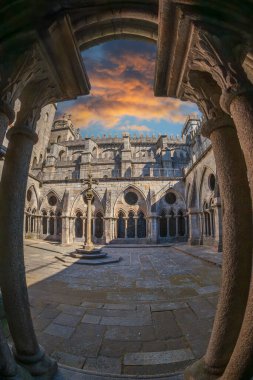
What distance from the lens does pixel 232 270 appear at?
4.52ft

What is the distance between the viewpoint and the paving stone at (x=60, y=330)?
101 inches

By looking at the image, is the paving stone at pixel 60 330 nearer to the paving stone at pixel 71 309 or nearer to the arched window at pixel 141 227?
the paving stone at pixel 71 309

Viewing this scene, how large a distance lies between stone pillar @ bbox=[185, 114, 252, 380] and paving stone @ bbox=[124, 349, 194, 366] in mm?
652

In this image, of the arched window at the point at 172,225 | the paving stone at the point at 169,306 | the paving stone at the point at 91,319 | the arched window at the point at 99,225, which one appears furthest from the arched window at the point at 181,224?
the paving stone at the point at 91,319

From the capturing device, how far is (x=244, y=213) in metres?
1.42

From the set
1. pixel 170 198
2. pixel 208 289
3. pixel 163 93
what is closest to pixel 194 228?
pixel 170 198

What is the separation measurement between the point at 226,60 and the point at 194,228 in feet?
48.3

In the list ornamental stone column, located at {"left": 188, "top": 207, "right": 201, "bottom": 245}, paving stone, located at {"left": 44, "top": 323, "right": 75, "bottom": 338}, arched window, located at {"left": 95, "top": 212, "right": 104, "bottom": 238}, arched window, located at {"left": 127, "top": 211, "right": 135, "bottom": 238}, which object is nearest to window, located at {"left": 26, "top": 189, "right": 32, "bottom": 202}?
arched window, located at {"left": 95, "top": 212, "right": 104, "bottom": 238}

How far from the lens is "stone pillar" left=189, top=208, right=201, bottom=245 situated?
14.5 metres

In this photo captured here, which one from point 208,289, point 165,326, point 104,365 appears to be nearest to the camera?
point 104,365

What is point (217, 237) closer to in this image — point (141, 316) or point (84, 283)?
point (84, 283)

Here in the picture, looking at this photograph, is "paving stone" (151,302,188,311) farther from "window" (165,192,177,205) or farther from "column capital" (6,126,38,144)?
"window" (165,192,177,205)

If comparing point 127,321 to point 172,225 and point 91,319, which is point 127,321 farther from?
point 172,225

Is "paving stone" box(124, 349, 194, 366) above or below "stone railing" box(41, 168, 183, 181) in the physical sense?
Answer: below
